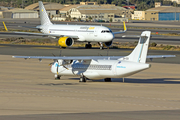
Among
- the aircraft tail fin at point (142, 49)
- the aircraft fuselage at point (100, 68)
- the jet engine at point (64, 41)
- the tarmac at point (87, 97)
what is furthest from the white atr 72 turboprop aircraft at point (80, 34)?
the aircraft tail fin at point (142, 49)

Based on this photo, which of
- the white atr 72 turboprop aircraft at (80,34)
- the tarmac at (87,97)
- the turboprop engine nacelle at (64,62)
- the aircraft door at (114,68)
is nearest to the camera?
the tarmac at (87,97)

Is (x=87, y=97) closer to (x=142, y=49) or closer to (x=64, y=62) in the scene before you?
(x=142, y=49)

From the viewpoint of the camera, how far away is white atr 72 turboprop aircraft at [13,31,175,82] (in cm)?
3478

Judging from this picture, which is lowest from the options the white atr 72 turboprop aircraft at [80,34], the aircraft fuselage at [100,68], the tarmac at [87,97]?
the tarmac at [87,97]

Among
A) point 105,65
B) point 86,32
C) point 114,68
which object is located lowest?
point 114,68

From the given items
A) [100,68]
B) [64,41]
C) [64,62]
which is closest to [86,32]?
[64,41]

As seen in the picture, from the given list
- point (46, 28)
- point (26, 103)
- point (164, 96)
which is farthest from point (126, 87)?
point (46, 28)

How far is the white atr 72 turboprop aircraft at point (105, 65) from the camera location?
34.8m

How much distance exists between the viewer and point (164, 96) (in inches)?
1181

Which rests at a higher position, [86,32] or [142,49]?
[86,32]

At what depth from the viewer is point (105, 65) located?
3644 centimetres

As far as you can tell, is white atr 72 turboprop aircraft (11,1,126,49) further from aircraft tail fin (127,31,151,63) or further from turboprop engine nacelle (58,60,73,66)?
aircraft tail fin (127,31,151,63)

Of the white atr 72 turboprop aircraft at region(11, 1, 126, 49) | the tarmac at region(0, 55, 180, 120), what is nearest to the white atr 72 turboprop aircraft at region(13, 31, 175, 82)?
the tarmac at region(0, 55, 180, 120)

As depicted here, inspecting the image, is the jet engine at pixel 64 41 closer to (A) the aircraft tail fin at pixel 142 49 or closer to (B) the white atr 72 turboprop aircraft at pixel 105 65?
(B) the white atr 72 turboprop aircraft at pixel 105 65
